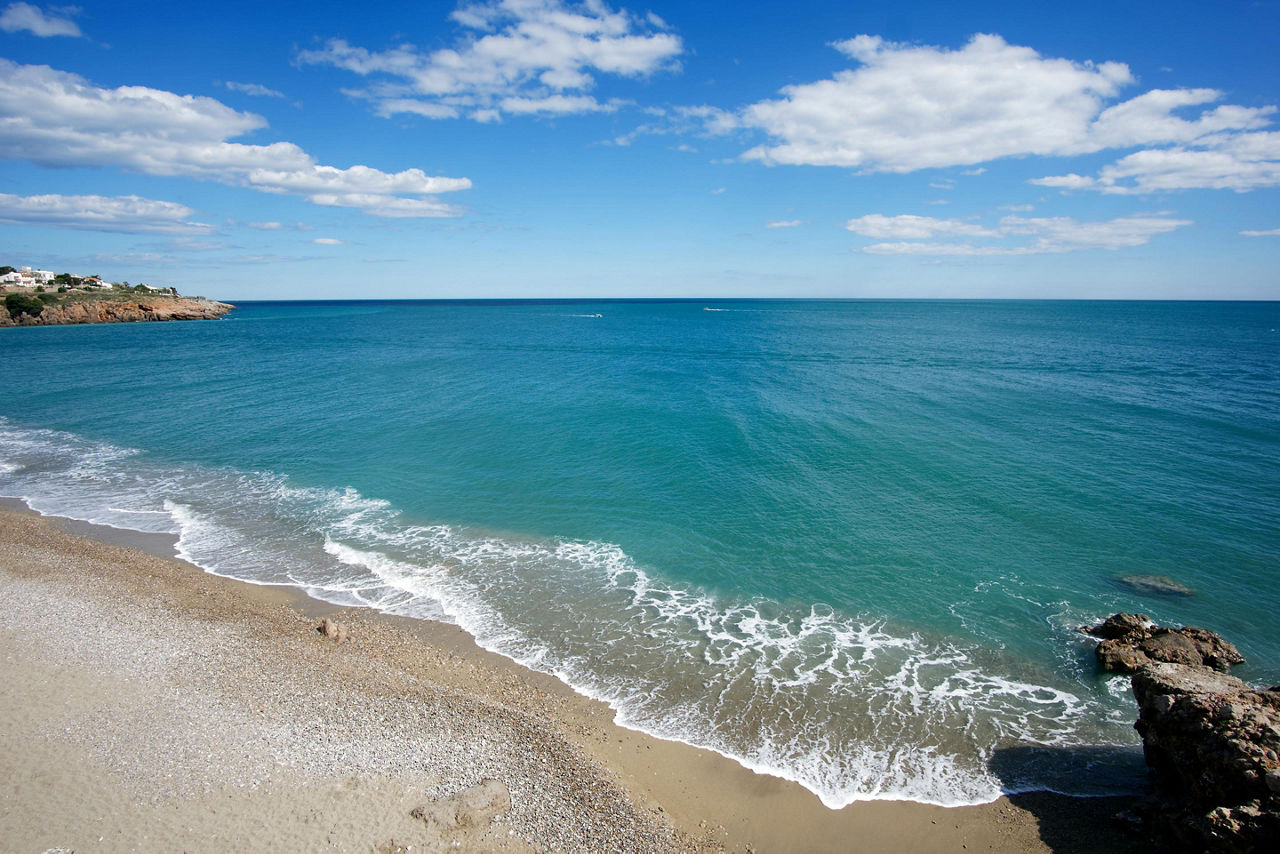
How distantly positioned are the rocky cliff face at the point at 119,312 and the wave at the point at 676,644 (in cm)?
13776

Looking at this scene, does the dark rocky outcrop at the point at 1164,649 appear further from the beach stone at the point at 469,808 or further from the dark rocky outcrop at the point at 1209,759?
the beach stone at the point at 469,808

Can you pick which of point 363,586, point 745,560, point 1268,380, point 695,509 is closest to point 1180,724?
point 745,560

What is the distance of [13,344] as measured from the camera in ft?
306

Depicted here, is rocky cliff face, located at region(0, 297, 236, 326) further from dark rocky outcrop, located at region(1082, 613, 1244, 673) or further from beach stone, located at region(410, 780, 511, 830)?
dark rocky outcrop, located at region(1082, 613, 1244, 673)

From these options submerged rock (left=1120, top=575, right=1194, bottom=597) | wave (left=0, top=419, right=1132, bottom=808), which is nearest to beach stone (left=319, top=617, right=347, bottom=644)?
wave (left=0, top=419, right=1132, bottom=808)

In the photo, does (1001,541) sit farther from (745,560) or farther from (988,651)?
(745,560)

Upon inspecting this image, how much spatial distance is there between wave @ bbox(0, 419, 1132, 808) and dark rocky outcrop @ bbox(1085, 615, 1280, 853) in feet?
8.20

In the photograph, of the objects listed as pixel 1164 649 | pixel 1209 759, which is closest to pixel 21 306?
pixel 1209 759

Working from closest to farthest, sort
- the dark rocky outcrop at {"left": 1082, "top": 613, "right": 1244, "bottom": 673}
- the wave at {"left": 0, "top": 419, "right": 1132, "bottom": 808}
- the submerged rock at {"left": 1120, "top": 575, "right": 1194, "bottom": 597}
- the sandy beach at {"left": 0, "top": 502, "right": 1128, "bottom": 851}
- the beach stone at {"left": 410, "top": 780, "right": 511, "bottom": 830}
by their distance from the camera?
the sandy beach at {"left": 0, "top": 502, "right": 1128, "bottom": 851}, the beach stone at {"left": 410, "top": 780, "right": 511, "bottom": 830}, the wave at {"left": 0, "top": 419, "right": 1132, "bottom": 808}, the dark rocky outcrop at {"left": 1082, "top": 613, "right": 1244, "bottom": 673}, the submerged rock at {"left": 1120, "top": 575, "right": 1194, "bottom": 597}

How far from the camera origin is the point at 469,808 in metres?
12.4

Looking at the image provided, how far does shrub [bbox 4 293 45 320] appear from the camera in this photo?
402 feet

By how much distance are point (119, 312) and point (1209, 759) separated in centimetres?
19263

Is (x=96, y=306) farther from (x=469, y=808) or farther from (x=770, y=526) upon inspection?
(x=469, y=808)

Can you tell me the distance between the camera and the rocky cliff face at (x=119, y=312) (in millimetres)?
125188
